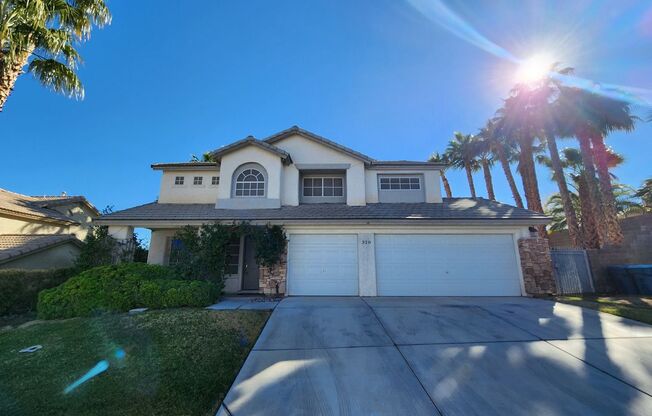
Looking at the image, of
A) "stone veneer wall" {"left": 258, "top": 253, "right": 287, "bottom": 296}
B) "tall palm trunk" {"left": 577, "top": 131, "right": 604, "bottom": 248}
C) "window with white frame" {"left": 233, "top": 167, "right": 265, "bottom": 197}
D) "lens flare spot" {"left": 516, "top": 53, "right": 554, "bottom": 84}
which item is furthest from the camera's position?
"lens flare spot" {"left": 516, "top": 53, "right": 554, "bottom": 84}

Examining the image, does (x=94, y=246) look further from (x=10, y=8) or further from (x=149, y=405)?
(x=149, y=405)

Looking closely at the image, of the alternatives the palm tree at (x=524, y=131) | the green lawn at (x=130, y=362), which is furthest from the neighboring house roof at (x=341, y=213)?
the palm tree at (x=524, y=131)

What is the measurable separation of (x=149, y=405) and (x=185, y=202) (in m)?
10.8

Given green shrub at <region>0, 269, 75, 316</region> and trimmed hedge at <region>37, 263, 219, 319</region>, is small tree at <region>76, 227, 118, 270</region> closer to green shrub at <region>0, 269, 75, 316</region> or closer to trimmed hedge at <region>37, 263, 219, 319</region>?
green shrub at <region>0, 269, 75, 316</region>

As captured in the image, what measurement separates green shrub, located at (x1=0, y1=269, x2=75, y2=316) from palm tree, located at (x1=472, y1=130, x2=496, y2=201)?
26020 millimetres

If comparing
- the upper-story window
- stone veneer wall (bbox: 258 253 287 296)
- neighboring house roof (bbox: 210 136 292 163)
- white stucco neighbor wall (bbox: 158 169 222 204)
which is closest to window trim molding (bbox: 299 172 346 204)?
the upper-story window

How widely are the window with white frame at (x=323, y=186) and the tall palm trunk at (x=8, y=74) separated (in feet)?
33.3

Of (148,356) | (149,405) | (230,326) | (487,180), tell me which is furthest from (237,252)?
(487,180)

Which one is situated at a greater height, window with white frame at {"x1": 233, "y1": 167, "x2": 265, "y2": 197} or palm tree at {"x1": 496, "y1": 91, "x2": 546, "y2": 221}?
palm tree at {"x1": 496, "y1": 91, "x2": 546, "y2": 221}

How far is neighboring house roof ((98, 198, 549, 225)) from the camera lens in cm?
994

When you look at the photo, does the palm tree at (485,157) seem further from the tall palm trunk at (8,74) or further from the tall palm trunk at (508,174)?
the tall palm trunk at (8,74)

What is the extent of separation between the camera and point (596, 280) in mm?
10422

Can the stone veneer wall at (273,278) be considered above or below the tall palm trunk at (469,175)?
below

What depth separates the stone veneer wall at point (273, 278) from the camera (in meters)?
9.64
